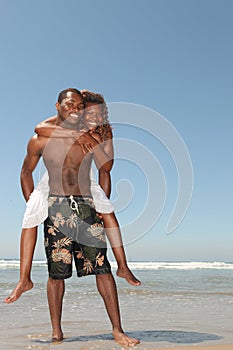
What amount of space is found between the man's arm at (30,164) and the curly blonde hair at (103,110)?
546mm

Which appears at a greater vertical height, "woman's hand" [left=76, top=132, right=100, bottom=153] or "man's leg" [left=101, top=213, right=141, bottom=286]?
"woman's hand" [left=76, top=132, right=100, bottom=153]

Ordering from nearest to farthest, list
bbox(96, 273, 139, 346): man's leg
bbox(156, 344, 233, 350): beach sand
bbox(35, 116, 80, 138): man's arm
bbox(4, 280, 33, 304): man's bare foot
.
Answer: bbox(156, 344, 233, 350): beach sand < bbox(4, 280, 33, 304): man's bare foot < bbox(96, 273, 139, 346): man's leg < bbox(35, 116, 80, 138): man's arm

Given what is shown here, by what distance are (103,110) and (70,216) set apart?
3.14 ft

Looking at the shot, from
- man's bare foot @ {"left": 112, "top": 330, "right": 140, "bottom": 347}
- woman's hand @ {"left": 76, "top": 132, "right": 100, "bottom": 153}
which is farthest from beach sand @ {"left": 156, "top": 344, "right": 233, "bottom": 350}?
woman's hand @ {"left": 76, "top": 132, "right": 100, "bottom": 153}

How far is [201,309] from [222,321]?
1347 mm

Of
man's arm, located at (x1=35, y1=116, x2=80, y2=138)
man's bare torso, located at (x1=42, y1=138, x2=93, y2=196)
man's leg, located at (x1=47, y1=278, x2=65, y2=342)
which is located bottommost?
man's leg, located at (x1=47, y1=278, x2=65, y2=342)

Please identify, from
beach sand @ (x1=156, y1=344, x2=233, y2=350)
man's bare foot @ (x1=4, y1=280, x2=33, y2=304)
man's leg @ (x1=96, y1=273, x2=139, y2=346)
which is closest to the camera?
beach sand @ (x1=156, y1=344, x2=233, y2=350)

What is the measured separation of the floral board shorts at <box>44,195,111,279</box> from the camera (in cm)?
363

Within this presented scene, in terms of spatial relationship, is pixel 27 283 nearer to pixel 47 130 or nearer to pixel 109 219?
pixel 109 219

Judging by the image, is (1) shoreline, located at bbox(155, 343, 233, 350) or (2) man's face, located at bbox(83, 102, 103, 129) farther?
(2) man's face, located at bbox(83, 102, 103, 129)

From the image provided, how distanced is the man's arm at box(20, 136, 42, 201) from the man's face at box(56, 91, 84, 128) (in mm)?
297

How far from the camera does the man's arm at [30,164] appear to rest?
3738 mm

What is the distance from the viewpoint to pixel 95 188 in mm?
3701

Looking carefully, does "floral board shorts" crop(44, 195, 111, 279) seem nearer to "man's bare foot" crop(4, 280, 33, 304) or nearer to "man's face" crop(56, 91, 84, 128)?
"man's bare foot" crop(4, 280, 33, 304)
